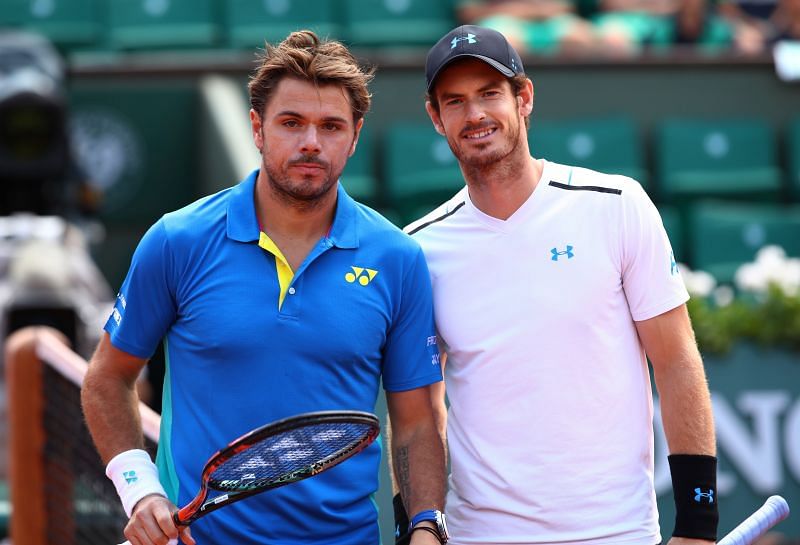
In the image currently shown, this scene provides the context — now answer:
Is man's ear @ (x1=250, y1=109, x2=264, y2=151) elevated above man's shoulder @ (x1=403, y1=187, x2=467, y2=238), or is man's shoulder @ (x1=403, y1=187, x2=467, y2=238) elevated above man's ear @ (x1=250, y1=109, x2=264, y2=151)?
man's ear @ (x1=250, y1=109, x2=264, y2=151)

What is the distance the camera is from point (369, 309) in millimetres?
2621

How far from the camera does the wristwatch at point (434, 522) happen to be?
261cm

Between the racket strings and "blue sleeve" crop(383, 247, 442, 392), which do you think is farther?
"blue sleeve" crop(383, 247, 442, 392)

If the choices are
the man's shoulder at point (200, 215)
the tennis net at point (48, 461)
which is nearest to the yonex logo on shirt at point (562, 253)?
the man's shoulder at point (200, 215)

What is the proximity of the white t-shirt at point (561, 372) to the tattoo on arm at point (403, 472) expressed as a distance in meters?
0.14

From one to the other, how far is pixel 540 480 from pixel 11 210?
5.14 meters

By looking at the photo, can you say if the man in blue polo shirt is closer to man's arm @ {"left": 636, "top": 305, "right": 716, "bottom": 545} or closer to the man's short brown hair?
the man's short brown hair

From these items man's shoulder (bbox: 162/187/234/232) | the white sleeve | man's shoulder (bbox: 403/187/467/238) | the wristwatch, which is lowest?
the wristwatch

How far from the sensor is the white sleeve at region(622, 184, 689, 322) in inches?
106

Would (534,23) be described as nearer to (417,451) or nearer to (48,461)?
(48,461)

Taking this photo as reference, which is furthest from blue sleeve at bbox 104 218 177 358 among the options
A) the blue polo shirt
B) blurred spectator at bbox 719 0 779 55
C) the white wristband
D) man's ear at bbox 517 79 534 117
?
blurred spectator at bbox 719 0 779 55

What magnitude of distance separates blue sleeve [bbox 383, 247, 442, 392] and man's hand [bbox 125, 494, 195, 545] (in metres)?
0.54

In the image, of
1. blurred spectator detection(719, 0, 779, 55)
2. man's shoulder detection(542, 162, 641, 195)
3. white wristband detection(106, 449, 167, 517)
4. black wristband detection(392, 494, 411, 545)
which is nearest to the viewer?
white wristband detection(106, 449, 167, 517)

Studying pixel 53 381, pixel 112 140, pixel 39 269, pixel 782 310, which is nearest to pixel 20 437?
pixel 53 381
